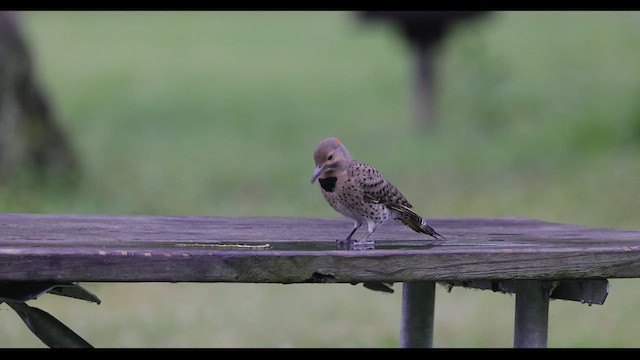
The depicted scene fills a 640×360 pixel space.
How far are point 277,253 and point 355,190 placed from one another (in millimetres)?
976

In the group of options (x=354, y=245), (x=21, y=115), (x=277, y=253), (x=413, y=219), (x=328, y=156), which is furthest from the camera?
(x=21, y=115)

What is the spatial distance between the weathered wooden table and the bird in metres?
0.10

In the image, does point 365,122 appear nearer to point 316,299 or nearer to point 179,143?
point 179,143

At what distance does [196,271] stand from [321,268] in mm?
379

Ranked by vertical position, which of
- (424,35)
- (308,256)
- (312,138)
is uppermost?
(424,35)

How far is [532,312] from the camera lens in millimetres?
4355

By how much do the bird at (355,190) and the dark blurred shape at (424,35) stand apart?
1081 cm

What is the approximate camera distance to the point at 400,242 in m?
4.61

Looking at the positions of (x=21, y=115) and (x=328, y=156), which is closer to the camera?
(x=328, y=156)

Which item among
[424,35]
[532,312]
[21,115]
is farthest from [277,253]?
[424,35]

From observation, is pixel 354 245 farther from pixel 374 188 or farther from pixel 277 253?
pixel 277 253

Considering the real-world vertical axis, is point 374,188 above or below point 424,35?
below

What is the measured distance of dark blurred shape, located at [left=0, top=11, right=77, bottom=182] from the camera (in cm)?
1139

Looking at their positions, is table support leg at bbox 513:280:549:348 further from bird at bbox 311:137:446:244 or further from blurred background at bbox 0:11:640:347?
blurred background at bbox 0:11:640:347
